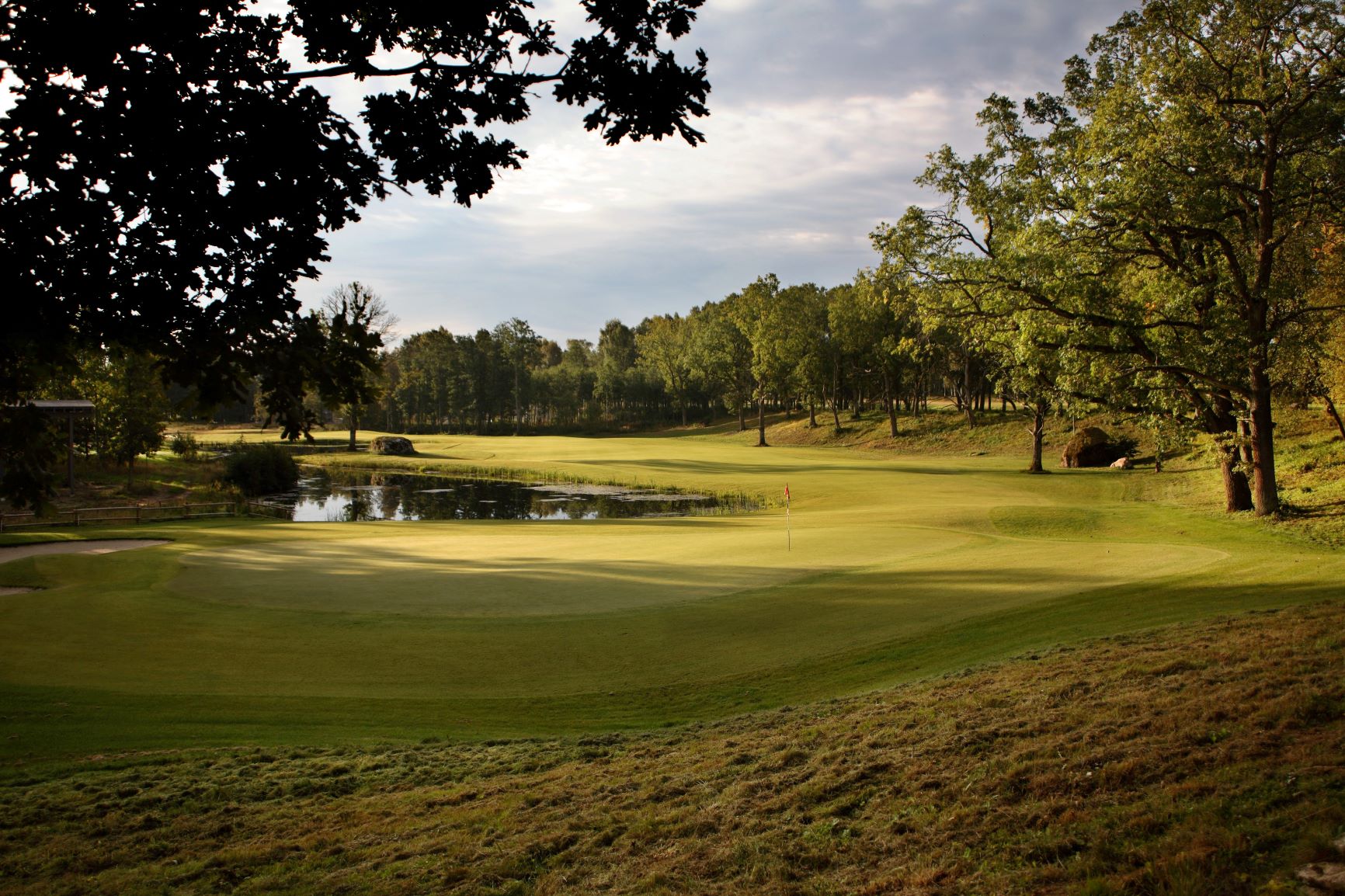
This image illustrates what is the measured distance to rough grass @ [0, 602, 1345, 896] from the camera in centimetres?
450

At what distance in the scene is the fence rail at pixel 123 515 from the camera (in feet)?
100.0

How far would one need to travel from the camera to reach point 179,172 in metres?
5.37

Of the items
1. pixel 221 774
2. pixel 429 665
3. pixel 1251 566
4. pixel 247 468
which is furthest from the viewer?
pixel 247 468

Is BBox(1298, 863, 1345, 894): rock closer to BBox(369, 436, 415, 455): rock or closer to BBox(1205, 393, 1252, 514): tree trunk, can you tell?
BBox(1205, 393, 1252, 514): tree trunk

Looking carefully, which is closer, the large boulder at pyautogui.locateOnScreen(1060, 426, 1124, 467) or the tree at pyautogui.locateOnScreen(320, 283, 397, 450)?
the tree at pyautogui.locateOnScreen(320, 283, 397, 450)

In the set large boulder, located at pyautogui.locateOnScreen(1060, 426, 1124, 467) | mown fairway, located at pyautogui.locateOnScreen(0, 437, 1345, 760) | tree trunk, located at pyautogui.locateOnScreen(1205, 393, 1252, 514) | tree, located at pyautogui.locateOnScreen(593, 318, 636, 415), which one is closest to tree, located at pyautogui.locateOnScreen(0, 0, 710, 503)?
mown fairway, located at pyautogui.locateOnScreen(0, 437, 1345, 760)

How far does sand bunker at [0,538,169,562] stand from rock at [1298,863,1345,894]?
25.2 meters

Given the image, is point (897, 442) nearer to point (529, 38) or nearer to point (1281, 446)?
point (1281, 446)

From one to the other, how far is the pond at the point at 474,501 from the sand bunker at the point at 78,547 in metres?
11.5

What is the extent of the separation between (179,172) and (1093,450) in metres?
46.9

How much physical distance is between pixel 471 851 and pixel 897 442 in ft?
217

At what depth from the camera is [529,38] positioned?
6.83 meters

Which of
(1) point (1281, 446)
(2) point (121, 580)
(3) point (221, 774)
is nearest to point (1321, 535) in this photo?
(1) point (1281, 446)

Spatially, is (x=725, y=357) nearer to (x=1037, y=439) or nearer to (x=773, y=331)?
(x=773, y=331)
